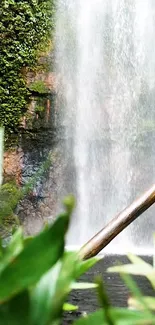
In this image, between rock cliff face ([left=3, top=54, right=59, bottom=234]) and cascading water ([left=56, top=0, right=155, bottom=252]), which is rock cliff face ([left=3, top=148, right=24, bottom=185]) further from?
cascading water ([left=56, top=0, right=155, bottom=252])

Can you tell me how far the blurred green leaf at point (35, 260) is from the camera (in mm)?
202

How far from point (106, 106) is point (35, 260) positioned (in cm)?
949

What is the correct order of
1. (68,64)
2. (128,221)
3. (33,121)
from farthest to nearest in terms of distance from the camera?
(68,64) → (33,121) → (128,221)

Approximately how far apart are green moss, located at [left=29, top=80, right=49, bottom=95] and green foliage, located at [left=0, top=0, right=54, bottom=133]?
0.11 metres

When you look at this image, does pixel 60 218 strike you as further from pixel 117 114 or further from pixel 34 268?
pixel 117 114

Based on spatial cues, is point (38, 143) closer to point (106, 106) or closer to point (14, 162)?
point (14, 162)

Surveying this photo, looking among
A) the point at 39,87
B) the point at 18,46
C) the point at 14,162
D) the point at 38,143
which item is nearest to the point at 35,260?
the point at 14,162

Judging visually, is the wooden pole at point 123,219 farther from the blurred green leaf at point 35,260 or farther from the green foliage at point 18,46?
the green foliage at point 18,46

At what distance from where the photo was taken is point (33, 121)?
903 cm

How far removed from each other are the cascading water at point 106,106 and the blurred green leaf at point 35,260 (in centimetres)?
885

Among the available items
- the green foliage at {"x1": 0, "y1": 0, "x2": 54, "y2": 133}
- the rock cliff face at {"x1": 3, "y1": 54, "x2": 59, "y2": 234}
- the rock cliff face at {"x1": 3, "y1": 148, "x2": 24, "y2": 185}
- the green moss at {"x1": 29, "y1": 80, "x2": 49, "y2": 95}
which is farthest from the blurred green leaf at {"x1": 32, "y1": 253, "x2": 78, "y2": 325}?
the green moss at {"x1": 29, "y1": 80, "x2": 49, "y2": 95}

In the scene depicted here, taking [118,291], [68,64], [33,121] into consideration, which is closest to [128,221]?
[118,291]

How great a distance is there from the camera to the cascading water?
931 centimetres

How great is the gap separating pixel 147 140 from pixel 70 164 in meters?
1.35
